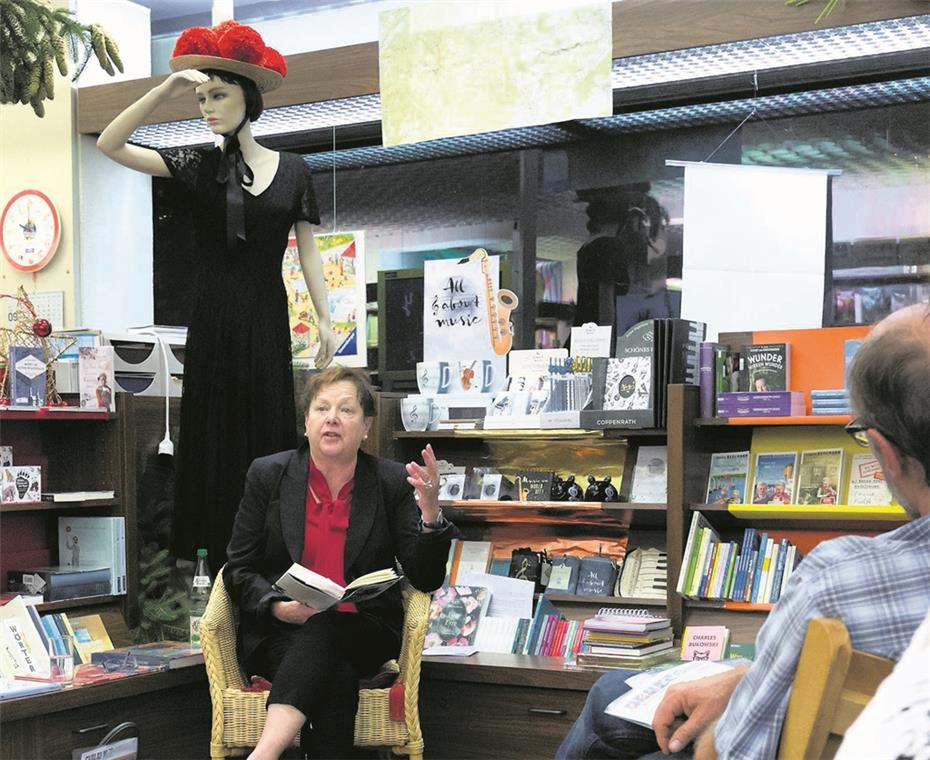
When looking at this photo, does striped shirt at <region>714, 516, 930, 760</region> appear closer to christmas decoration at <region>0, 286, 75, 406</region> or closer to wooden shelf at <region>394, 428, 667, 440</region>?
wooden shelf at <region>394, 428, 667, 440</region>

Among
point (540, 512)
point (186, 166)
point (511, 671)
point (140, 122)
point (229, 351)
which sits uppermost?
point (140, 122)

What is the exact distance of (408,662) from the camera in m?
3.76

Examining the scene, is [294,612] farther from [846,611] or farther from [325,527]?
[846,611]

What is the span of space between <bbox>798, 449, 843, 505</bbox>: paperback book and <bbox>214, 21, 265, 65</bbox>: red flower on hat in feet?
Result: 7.26

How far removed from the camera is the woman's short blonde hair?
12.9 feet

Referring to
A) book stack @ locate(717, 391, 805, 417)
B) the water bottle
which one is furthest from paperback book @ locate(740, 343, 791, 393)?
the water bottle

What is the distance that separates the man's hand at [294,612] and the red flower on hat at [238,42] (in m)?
1.69

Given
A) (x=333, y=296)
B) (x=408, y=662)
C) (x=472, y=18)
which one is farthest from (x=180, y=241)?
(x=408, y=662)

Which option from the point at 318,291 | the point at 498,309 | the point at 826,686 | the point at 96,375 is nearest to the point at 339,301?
the point at 498,309

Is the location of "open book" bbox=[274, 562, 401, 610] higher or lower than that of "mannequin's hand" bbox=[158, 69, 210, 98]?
lower

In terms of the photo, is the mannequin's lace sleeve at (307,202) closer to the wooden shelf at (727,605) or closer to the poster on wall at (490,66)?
the poster on wall at (490,66)

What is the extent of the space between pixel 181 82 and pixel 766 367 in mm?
2079

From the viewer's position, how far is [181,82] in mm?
3895

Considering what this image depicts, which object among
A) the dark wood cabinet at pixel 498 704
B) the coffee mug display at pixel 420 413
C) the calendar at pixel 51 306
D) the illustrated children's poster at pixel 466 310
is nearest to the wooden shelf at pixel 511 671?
the dark wood cabinet at pixel 498 704
